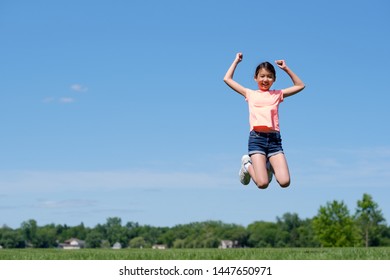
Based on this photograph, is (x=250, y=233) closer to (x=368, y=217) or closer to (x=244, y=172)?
(x=368, y=217)

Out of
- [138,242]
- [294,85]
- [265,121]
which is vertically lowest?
[265,121]

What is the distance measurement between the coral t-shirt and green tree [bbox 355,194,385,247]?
44509mm

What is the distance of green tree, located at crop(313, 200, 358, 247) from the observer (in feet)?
178

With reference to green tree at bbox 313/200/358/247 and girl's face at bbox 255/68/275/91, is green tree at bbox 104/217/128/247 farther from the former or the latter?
girl's face at bbox 255/68/275/91

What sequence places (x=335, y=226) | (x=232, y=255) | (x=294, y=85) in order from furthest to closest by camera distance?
(x=335, y=226) → (x=294, y=85) → (x=232, y=255)

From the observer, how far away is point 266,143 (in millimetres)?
12523

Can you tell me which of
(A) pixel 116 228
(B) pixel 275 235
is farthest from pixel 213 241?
(A) pixel 116 228

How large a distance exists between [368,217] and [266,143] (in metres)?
46.6

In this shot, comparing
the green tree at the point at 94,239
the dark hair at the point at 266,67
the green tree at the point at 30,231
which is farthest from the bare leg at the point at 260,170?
the green tree at the point at 94,239

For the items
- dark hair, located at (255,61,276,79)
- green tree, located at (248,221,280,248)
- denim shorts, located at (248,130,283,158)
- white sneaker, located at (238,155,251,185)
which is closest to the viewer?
denim shorts, located at (248,130,283,158)

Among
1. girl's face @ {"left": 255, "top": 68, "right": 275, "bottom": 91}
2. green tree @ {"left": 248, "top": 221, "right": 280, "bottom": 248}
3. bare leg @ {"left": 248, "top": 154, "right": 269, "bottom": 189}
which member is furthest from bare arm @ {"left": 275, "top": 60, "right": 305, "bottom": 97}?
green tree @ {"left": 248, "top": 221, "right": 280, "bottom": 248}

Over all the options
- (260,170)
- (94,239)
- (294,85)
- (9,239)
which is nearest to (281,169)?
(260,170)
